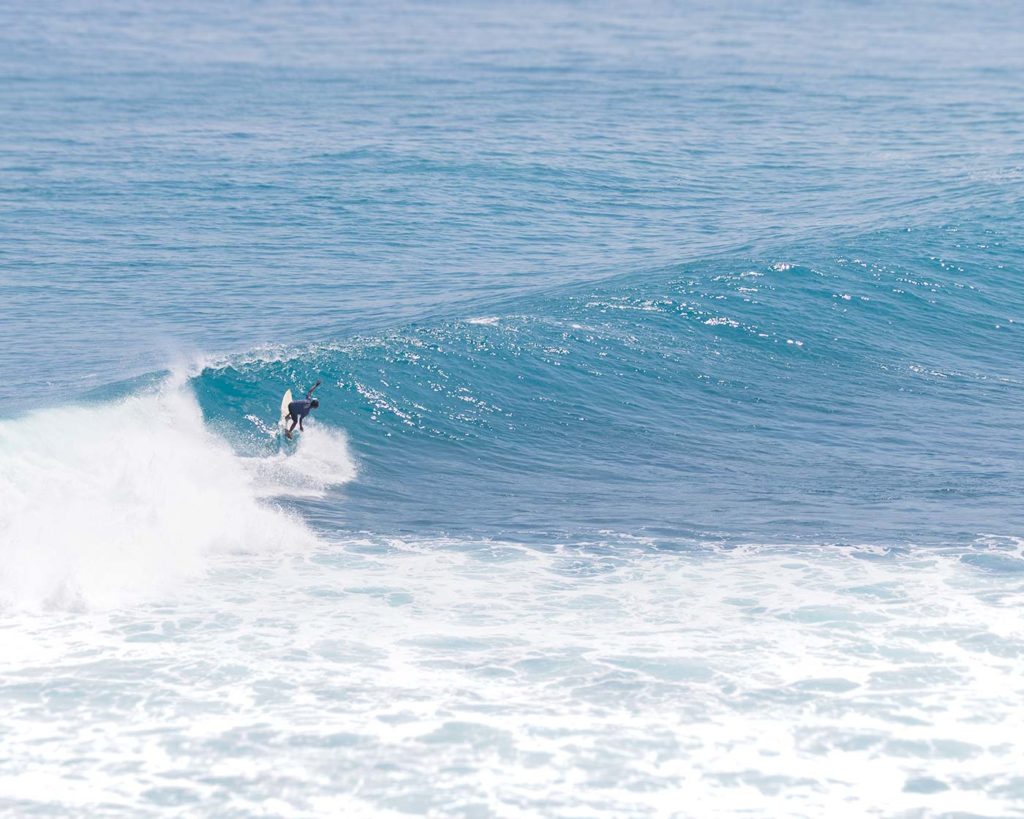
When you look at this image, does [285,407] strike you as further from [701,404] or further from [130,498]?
[701,404]

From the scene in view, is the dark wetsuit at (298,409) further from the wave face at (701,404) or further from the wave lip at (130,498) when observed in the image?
the wave face at (701,404)

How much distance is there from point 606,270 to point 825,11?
65.8 meters

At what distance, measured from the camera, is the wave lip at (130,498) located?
19.3 metres

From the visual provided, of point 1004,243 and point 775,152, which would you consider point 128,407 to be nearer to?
point 1004,243

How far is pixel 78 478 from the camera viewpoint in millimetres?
22641

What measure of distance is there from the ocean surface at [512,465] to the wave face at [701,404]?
0.38ft

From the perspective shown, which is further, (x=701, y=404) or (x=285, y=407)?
(x=701, y=404)

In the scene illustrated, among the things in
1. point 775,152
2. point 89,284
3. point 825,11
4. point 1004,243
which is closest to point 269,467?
point 89,284

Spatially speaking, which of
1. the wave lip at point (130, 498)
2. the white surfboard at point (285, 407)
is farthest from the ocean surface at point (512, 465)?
the white surfboard at point (285, 407)

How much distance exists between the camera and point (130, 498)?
22016 millimetres

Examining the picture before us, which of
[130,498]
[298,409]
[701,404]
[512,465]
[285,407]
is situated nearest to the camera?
[130,498]

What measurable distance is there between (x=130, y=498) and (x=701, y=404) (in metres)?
11.7

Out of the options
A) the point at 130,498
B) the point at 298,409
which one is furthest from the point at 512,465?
Answer: the point at 130,498

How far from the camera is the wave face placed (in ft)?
73.4
